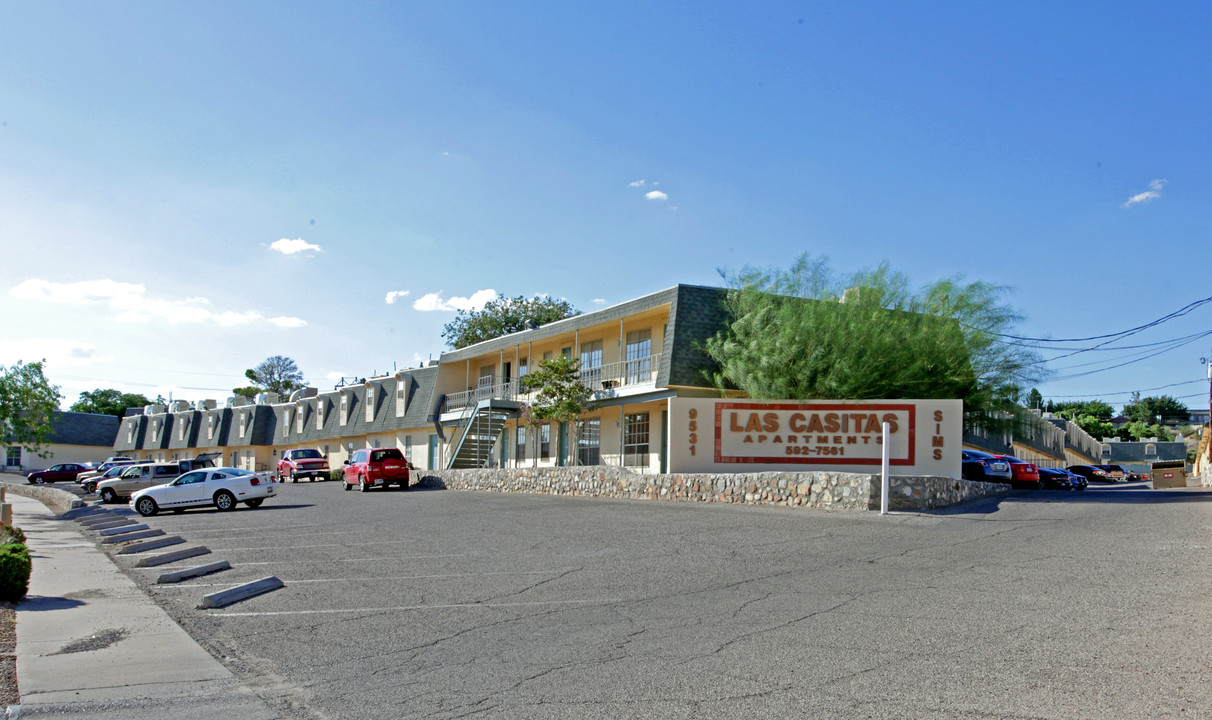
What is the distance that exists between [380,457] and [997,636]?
2989cm

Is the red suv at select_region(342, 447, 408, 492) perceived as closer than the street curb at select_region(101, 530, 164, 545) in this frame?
No

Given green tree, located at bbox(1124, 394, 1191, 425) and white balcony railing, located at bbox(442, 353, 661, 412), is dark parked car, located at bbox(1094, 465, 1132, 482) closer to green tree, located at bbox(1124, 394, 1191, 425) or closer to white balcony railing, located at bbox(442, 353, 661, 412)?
white balcony railing, located at bbox(442, 353, 661, 412)

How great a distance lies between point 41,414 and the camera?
35938 millimetres

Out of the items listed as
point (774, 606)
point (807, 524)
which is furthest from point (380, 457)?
point (774, 606)

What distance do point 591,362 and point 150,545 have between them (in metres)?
20.1

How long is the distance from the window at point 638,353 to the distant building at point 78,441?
69.2 meters

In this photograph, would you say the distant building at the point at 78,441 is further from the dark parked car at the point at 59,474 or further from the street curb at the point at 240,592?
the street curb at the point at 240,592

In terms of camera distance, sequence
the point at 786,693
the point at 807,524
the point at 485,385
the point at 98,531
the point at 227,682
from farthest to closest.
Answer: the point at 485,385 < the point at 98,531 < the point at 807,524 < the point at 227,682 < the point at 786,693

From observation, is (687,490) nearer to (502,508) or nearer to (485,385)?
(502,508)

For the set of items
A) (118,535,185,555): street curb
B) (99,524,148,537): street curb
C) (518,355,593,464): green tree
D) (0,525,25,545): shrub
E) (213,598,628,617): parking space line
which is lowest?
(99,524,148,537): street curb

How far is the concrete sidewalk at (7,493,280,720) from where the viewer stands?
20.9ft

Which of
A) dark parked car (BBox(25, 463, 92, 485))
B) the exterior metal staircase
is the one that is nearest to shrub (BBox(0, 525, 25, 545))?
the exterior metal staircase

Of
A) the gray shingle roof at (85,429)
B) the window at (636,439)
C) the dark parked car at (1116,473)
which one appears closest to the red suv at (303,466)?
the window at (636,439)

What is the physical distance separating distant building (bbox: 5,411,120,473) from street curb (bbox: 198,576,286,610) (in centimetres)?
8205
